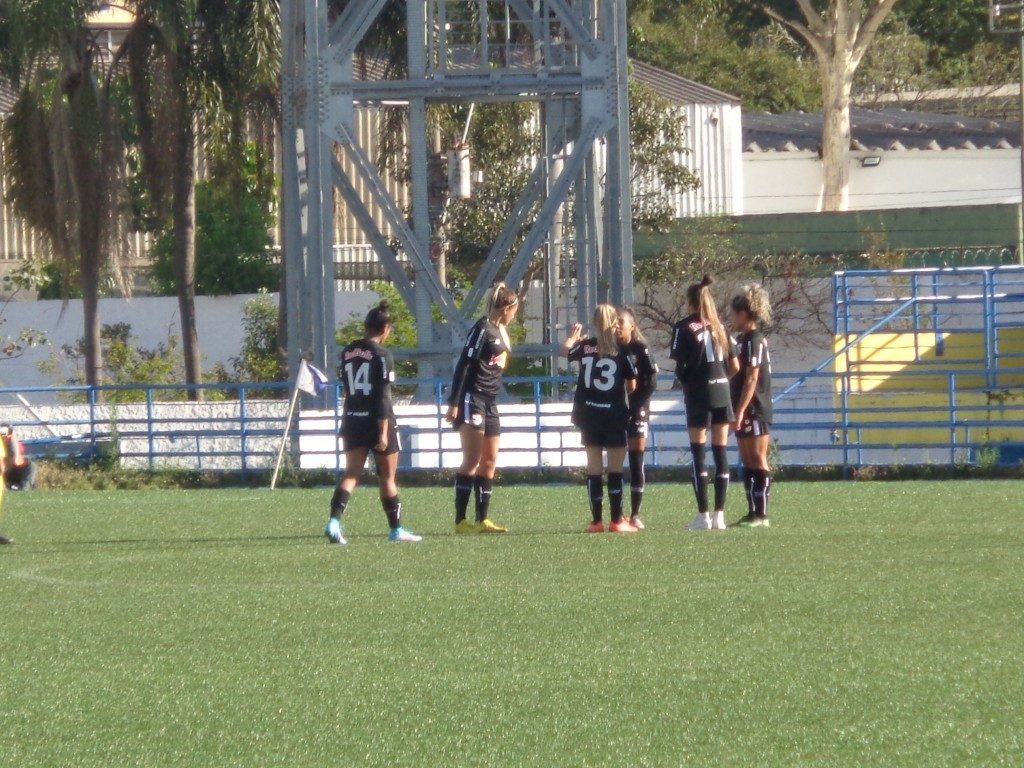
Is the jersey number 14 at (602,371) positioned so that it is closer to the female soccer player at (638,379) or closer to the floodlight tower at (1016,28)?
the female soccer player at (638,379)

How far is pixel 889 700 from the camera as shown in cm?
602

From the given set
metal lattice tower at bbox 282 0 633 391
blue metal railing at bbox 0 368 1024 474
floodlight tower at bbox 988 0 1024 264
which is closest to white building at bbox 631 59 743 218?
floodlight tower at bbox 988 0 1024 264

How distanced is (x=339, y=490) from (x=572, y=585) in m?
3.05

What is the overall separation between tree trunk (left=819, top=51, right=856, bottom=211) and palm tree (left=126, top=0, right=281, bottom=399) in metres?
17.2

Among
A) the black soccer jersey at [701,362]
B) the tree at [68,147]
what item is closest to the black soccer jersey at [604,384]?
the black soccer jersey at [701,362]

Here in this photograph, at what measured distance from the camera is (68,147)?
85.9ft

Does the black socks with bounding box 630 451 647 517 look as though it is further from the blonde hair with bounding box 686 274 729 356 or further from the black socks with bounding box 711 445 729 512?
the blonde hair with bounding box 686 274 729 356

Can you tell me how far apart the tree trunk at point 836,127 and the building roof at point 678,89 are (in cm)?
333

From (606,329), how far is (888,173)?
36930 mm

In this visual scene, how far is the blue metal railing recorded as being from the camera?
19.2m

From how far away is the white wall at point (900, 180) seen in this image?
152ft

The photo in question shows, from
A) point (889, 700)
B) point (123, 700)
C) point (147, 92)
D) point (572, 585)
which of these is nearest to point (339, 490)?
point (572, 585)

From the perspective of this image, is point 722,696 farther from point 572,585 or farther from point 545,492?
point 545,492

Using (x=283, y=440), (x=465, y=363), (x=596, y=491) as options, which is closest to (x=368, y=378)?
(x=465, y=363)
